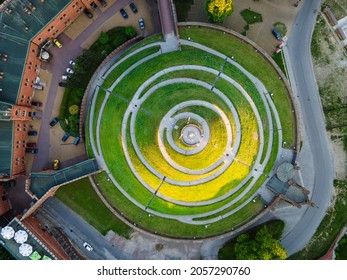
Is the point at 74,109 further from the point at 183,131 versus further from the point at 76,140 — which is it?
the point at 183,131

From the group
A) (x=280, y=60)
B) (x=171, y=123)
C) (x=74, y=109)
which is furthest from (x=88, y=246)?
(x=280, y=60)

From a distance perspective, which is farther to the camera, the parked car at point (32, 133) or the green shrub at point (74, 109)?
the parked car at point (32, 133)

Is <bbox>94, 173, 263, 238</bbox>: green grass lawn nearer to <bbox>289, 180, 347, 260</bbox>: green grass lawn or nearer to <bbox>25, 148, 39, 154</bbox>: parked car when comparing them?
<bbox>289, 180, 347, 260</bbox>: green grass lawn

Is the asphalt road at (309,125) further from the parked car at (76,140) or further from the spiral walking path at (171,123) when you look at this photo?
the parked car at (76,140)

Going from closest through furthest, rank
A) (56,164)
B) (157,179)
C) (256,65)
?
(157,179) → (256,65) → (56,164)

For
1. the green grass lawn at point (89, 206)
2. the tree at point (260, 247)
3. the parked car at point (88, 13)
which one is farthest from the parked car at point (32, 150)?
the tree at point (260, 247)

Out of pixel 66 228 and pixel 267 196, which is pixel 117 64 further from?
pixel 267 196

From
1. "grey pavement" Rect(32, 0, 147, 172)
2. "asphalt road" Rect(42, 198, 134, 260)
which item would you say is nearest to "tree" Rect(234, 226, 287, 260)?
"asphalt road" Rect(42, 198, 134, 260)
